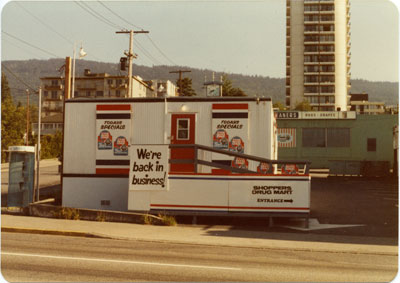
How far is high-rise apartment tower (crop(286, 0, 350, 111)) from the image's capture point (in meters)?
125

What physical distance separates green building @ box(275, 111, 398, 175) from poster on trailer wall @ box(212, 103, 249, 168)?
82.8 feet

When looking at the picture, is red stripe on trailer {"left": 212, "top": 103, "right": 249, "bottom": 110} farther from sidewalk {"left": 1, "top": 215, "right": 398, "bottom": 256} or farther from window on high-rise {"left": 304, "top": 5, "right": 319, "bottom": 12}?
window on high-rise {"left": 304, "top": 5, "right": 319, "bottom": 12}

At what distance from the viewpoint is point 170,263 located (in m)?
9.78

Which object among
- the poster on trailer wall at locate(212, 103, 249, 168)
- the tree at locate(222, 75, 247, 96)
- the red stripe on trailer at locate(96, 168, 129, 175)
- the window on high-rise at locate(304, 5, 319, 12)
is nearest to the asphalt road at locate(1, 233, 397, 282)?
the red stripe on trailer at locate(96, 168, 129, 175)

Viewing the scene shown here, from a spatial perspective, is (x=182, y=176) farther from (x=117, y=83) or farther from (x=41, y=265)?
(x=117, y=83)

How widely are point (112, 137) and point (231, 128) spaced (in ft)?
14.9

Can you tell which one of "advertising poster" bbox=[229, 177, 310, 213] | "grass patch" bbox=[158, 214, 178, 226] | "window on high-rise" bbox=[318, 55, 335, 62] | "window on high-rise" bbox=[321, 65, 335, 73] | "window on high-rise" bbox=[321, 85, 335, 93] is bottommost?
"grass patch" bbox=[158, 214, 178, 226]

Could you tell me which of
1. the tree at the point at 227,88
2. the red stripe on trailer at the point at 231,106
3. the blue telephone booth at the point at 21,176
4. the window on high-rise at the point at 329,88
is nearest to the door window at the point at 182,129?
the red stripe on trailer at the point at 231,106

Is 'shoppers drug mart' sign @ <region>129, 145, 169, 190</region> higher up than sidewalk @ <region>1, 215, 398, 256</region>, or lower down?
higher up

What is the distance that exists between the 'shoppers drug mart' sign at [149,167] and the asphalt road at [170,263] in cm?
362

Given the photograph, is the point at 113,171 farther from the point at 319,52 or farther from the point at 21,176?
the point at 319,52

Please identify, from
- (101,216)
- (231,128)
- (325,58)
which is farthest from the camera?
(325,58)

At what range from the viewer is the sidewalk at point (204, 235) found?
1231 centimetres

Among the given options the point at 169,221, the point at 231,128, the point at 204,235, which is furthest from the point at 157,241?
the point at 231,128
